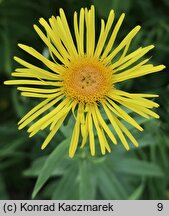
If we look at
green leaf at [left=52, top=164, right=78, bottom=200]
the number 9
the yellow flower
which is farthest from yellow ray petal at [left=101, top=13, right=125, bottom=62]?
the number 9

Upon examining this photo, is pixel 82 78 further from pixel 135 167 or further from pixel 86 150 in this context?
pixel 135 167

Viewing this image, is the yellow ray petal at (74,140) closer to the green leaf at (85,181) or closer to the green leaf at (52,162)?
the green leaf at (52,162)

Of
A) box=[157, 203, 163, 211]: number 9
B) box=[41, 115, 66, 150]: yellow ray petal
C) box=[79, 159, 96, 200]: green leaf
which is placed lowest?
box=[157, 203, 163, 211]: number 9

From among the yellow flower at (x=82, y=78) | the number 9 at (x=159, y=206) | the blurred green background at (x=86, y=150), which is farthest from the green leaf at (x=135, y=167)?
the yellow flower at (x=82, y=78)

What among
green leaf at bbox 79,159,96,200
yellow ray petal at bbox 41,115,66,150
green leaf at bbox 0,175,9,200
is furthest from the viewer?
green leaf at bbox 0,175,9,200

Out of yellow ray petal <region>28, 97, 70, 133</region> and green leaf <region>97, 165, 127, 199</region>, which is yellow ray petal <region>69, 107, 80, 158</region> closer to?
yellow ray petal <region>28, 97, 70, 133</region>

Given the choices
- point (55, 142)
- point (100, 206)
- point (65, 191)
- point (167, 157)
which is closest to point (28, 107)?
point (55, 142)
